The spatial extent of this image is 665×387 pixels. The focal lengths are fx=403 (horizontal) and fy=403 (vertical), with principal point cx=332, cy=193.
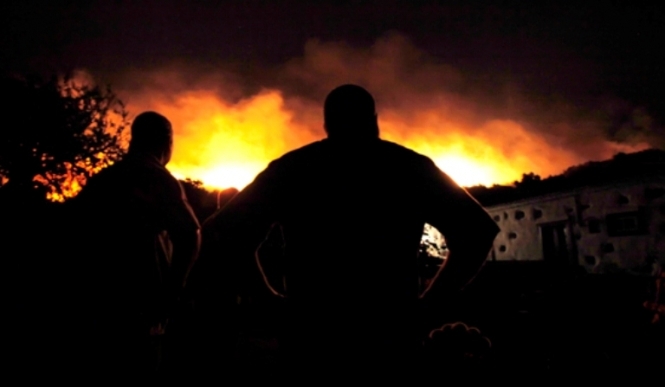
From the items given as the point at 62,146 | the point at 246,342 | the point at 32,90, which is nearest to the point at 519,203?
the point at 246,342

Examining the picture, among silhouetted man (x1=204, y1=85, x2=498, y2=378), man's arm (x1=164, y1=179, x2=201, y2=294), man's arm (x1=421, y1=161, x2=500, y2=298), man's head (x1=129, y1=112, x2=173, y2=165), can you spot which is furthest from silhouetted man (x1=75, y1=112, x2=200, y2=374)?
man's arm (x1=421, y1=161, x2=500, y2=298)

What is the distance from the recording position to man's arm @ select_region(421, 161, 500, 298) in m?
Answer: 1.50

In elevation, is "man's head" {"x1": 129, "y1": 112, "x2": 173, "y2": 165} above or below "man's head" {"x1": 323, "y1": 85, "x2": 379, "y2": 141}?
above

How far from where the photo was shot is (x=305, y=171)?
1496 millimetres

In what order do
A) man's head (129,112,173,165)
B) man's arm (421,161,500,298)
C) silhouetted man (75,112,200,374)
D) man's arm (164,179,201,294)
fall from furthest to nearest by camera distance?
man's head (129,112,173,165) < man's arm (164,179,201,294) < silhouetted man (75,112,200,374) < man's arm (421,161,500,298)

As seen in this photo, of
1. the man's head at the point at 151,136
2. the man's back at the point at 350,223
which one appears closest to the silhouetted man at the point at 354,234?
the man's back at the point at 350,223

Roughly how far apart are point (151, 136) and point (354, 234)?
1.71 meters

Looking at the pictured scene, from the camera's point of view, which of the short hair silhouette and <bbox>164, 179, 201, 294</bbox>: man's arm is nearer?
<bbox>164, 179, 201, 294</bbox>: man's arm

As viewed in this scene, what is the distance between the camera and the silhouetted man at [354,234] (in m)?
1.39

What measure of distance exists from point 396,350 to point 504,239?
91.8 feet

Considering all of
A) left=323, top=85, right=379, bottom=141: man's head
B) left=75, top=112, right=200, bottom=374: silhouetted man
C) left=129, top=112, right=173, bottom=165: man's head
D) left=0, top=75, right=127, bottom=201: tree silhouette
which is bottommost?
left=75, top=112, right=200, bottom=374: silhouetted man

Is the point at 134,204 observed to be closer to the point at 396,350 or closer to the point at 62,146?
the point at 396,350

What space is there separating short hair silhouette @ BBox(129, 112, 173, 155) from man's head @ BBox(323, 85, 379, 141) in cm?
140

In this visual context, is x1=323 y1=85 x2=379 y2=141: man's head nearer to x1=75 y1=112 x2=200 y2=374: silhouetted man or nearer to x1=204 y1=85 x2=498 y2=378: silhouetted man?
x1=204 y1=85 x2=498 y2=378: silhouetted man
